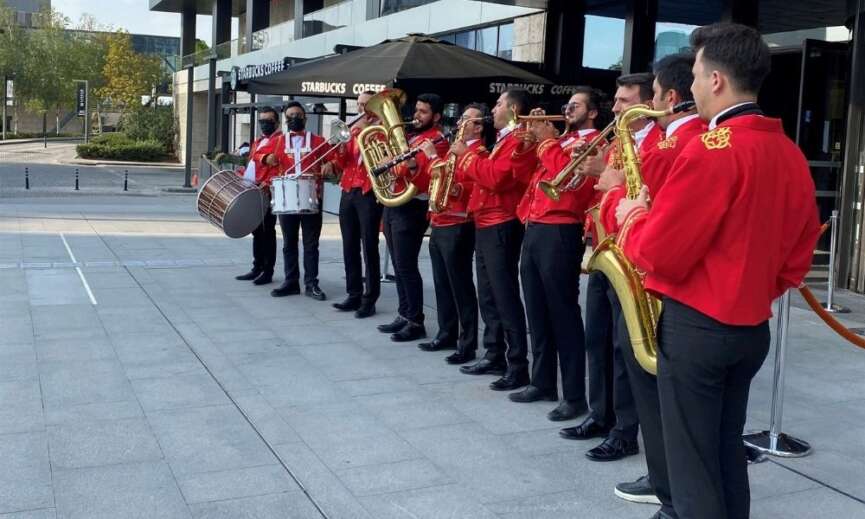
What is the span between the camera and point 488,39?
17578mm

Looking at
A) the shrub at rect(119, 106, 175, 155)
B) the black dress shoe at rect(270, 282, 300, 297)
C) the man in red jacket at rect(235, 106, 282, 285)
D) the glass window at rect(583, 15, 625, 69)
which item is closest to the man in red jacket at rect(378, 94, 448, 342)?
the black dress shoe at rect(270, 282, 300, 297)

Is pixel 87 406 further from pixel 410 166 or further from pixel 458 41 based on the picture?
pixel 458 41

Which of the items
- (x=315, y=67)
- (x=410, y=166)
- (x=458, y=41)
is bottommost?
(x=410, y=166)

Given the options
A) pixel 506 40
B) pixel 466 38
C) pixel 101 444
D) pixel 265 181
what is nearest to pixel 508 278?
pixel 101 444

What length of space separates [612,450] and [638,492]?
1.77ft

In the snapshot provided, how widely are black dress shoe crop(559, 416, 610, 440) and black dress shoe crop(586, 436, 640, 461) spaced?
25 centimetres

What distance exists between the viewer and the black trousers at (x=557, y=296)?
548 cm

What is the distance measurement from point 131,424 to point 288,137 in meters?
4.56

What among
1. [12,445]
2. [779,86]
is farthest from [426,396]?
[779,86]

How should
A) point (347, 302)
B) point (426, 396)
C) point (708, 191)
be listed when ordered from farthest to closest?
1. point (347, 302)
2. point (426, 396)
3. point (708, 191)

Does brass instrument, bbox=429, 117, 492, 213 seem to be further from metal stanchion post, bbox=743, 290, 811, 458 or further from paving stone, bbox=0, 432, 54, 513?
paving stone, bbox=0, 432, 54, 513

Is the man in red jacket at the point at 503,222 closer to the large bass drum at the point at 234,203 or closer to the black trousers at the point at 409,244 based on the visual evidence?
the black trousers at the point at 409,244

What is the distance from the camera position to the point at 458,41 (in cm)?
1922

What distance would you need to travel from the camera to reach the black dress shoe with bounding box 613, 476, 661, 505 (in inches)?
173
